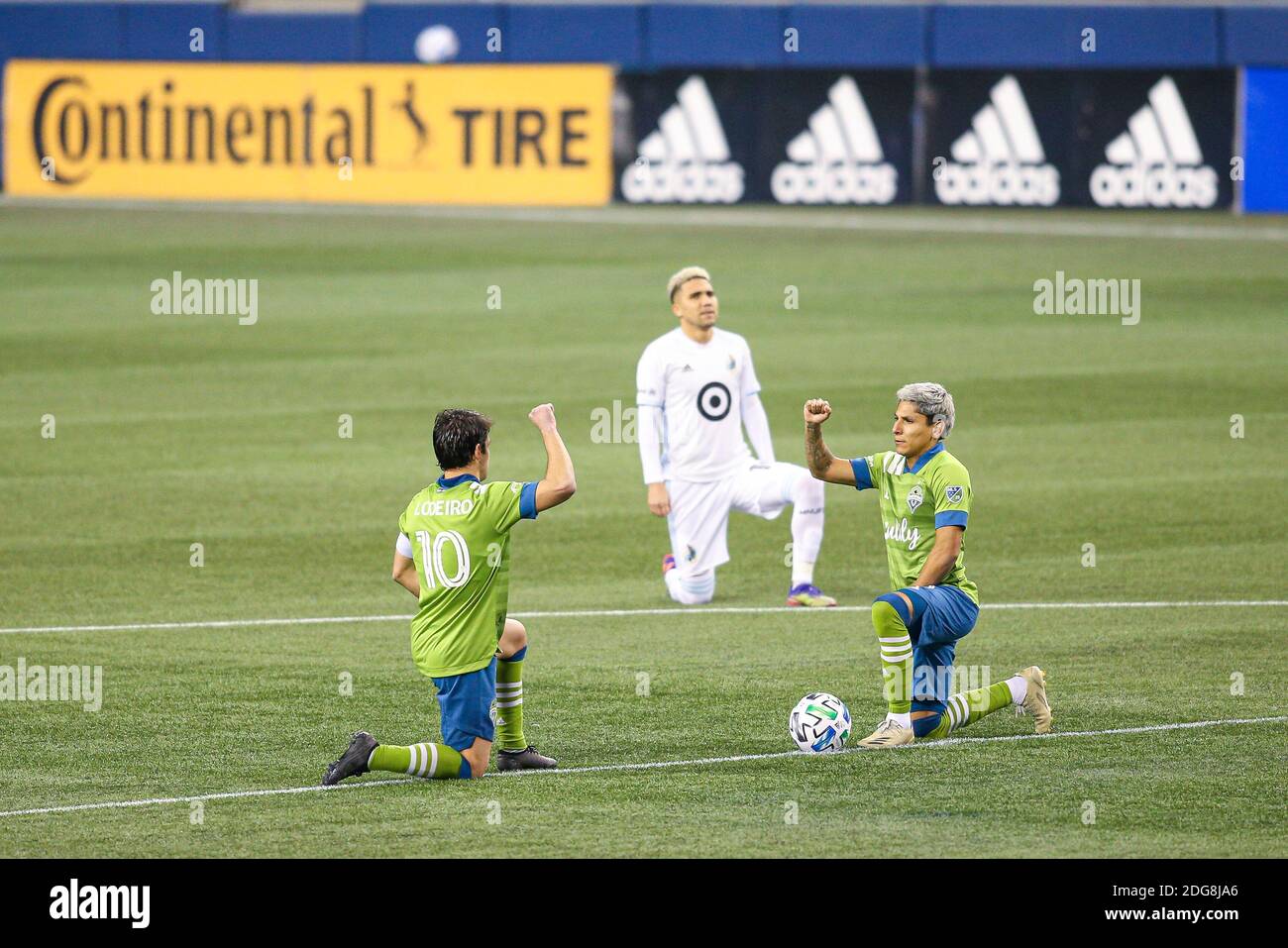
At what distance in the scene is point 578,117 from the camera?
40219 millimetres

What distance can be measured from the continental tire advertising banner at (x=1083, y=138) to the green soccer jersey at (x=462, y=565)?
31.4 metres

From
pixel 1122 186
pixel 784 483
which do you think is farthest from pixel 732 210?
pixel 784 483

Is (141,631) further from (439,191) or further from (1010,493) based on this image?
(439,191)

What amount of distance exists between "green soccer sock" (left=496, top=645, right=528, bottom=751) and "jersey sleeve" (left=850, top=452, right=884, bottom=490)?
1887mm

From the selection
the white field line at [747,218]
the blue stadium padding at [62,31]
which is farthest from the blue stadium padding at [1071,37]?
the blue stadium padding at [62,31]

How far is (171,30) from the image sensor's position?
4303cm

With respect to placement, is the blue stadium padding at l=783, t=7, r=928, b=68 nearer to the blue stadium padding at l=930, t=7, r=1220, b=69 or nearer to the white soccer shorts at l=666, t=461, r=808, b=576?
the blue stadium padding at l=930, t=7, r=1220, b=69

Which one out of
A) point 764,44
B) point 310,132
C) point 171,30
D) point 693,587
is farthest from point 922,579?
point 171,30

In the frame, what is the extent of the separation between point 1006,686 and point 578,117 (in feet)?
103

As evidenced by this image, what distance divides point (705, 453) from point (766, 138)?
26.9m

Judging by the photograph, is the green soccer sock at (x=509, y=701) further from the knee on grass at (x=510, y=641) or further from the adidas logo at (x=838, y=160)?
the adidas logo at (x=838, y=160)

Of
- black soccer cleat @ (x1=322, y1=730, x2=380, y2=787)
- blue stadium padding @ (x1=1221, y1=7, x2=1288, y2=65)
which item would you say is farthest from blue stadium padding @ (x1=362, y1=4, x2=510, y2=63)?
black soccer cleat @ (x1=322, y1=730, x2=380, y2=787)

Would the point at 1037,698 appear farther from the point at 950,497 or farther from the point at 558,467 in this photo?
the point at 558,467
